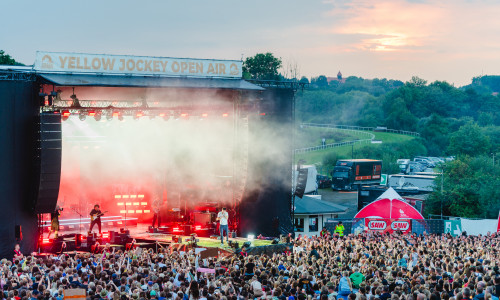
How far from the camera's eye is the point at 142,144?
27.7 meters

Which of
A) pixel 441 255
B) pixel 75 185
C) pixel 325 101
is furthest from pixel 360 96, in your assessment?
pixel 441 255

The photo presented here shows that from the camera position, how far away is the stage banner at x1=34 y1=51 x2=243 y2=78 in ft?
71.6

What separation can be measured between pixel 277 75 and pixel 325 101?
34.6m

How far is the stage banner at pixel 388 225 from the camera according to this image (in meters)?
28.2

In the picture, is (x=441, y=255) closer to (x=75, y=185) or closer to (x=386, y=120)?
(x=75, y=185)

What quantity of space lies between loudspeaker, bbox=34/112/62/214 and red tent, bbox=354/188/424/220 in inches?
546

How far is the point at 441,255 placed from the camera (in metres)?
16.2

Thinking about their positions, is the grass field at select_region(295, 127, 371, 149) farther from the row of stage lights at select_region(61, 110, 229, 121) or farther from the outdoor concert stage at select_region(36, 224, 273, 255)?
the outdoor concert stage at select_region(36, 224, 273, 255)

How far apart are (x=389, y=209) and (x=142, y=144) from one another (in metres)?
11.3

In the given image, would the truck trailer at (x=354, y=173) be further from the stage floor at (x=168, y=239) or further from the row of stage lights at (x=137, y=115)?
the stage floor at (x=168, y=239)

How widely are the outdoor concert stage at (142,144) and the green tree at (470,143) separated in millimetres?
46612

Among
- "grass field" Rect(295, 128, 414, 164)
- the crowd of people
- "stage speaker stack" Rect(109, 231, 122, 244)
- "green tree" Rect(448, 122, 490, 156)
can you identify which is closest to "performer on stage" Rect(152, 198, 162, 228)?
"stage speaker stack" Rect(109, 231, 122, 244)

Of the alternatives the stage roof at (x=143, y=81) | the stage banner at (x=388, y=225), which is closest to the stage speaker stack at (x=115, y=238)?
the stage roof at (x=143, y=81)

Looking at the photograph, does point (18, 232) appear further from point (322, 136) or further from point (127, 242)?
point (322, 136)
